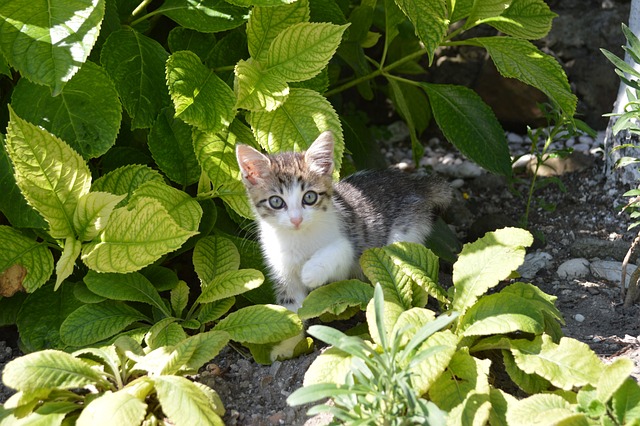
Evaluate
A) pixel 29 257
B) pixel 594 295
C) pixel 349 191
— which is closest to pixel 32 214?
pixel 29 257

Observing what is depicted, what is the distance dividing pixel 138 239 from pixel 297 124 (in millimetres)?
754

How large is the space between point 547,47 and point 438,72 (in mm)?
636

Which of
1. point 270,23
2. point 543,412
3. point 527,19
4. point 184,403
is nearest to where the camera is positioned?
point 543,412

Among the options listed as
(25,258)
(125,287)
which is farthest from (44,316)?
(125,287)

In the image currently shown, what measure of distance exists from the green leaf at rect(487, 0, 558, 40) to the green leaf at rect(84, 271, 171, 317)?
168cm

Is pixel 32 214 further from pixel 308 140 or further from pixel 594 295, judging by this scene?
pixel 594 295

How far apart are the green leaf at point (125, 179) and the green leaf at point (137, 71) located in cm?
16

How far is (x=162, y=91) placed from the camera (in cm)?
304

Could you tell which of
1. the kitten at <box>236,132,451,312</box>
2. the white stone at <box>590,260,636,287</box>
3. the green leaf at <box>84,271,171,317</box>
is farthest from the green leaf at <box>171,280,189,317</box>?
the white stone at <box>590,260,636,287</box>

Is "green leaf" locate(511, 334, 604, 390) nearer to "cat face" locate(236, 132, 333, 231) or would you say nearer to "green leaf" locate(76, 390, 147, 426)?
"cat face" locate(236, 132, 333, 231)

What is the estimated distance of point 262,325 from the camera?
271 centimetres

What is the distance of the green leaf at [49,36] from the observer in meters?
2.50

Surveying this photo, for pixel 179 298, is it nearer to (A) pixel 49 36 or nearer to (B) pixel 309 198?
(B) pixel 309 198

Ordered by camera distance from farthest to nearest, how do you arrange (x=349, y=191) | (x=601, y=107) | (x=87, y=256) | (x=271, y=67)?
(x=601, y=107), (x=349, y=191), (x=271, y=67), (x=87, y=256)
